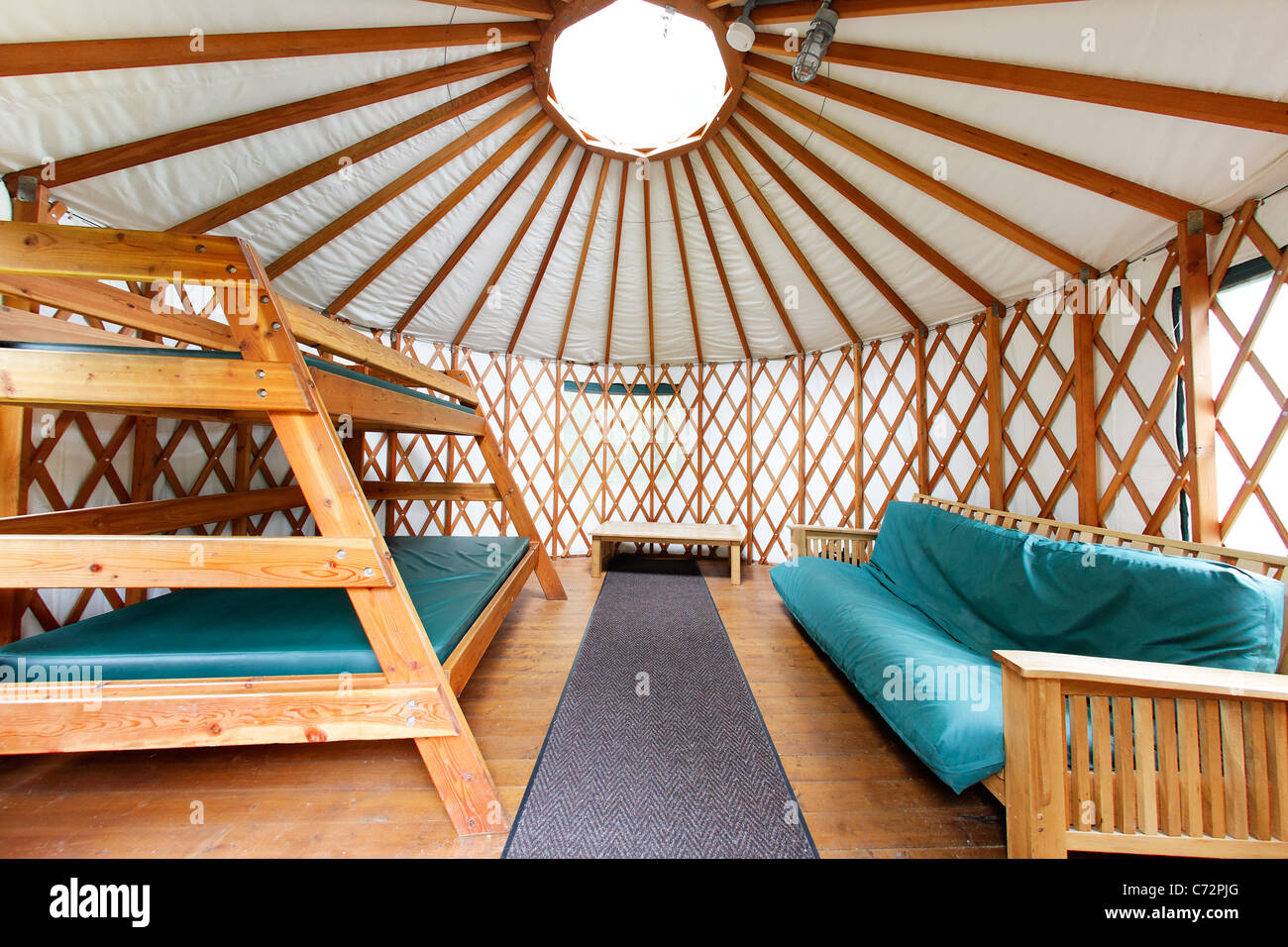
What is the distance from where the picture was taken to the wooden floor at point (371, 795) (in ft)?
3.27

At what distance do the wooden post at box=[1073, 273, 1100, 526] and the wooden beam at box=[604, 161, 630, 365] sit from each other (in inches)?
98.5

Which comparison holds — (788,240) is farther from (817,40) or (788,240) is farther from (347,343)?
(347,343)

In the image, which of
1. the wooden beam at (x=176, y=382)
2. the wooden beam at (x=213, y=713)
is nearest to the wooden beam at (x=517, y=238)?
the wooden beam at (x=176, y=382)

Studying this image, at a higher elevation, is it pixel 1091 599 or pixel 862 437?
pixel 862 437

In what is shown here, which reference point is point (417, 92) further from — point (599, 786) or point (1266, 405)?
point (1266, 405)

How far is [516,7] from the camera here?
63.5 inches

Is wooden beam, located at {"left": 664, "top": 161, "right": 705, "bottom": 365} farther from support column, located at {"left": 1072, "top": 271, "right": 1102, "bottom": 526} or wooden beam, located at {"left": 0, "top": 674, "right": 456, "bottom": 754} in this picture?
wooden beam, located at {"left": 0, "top": 674, "right": 456, "bottom": 754}

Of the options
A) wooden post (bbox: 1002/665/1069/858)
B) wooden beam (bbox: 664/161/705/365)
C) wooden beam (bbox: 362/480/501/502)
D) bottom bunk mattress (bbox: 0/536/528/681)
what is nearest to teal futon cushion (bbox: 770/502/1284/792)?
wooden post (bbox: 1002/665/1069/858)

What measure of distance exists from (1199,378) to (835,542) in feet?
5.49

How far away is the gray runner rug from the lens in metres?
1.00

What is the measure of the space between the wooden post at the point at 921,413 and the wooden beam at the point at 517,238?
267 centimetres

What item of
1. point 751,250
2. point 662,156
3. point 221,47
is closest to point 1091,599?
point 751,250

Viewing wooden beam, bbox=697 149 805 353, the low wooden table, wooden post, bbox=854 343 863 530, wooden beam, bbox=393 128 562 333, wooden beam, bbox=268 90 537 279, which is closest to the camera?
wooden beam, bbox=268 90 537 279

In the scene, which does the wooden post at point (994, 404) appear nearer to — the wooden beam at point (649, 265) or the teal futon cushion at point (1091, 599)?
the teal futon cushion at point (1091, 599)
